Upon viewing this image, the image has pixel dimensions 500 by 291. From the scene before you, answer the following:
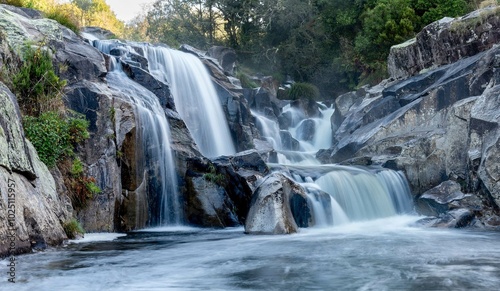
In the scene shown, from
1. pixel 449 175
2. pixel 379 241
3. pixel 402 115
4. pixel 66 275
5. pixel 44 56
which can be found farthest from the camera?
pixel 402 115

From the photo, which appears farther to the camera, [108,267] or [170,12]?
[170,12]

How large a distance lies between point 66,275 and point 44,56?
6.67 meters

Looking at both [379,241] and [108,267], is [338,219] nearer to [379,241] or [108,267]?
[379,241]

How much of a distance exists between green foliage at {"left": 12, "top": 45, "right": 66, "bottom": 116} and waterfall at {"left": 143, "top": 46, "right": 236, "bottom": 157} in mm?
7223

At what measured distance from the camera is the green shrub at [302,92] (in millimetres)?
30531

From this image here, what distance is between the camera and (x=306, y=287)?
553 centimetres

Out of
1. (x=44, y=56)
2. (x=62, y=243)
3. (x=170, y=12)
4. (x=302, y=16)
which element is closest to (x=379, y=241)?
(x=62, y=243)

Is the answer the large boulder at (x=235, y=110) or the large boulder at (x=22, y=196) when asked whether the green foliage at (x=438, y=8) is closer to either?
the large boulder at (x=235, y=110)

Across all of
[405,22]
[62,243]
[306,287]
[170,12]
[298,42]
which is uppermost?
[170,12]

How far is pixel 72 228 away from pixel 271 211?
4.01 m

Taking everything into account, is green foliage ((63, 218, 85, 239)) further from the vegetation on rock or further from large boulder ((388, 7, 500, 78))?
the vegetation on rock

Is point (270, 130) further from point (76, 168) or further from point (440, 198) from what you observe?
point (76, 168)

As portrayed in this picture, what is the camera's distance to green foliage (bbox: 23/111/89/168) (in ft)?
32.1

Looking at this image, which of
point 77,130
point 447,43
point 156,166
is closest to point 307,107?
point 447,43
